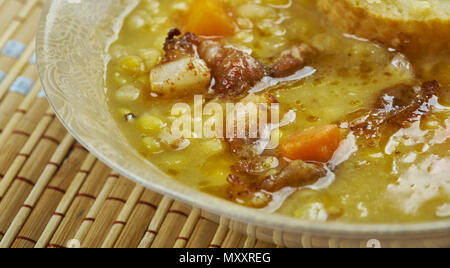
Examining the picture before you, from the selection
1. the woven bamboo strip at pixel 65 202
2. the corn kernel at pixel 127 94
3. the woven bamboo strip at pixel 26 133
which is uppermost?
the corn kernel at pixel 127 94

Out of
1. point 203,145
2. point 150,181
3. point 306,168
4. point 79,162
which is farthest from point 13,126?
point 306,168

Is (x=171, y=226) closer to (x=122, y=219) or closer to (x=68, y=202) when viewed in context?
(x=122, y=219)

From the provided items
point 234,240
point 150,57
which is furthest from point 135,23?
point 234,240

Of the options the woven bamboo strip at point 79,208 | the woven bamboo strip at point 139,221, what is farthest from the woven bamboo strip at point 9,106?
the woven bamboo strip at point 139,221

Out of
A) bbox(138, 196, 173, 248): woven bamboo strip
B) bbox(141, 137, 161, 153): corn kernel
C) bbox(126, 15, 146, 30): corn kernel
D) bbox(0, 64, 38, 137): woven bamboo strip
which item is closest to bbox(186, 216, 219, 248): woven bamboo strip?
bbox(138, 196, 173, 248): woven bamboo strip

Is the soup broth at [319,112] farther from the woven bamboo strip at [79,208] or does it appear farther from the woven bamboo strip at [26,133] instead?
the woven bamboo strip at [26,133]

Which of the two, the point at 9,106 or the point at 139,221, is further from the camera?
the point at 9,106

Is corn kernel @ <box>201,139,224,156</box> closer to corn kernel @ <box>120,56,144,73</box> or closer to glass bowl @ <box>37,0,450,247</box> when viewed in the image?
glass bowl @ <box>37,0,450,247</box>

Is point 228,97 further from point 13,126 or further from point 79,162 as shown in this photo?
point 13,126
